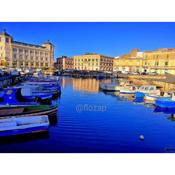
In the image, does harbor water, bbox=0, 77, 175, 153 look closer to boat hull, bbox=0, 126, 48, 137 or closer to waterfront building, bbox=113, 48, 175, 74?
boat hull, bbox=0, 126, 48, 137

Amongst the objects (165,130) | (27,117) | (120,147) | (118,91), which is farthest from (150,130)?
(118,91)

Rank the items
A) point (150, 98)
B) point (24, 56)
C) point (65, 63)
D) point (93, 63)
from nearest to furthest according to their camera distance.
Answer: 1. point (150, 98)
2. point (24, 56)
3. point (93, 63)
4. point (65, 63)

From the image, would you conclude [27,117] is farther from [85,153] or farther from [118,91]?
[118,91]

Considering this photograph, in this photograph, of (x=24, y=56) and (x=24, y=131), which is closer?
(x=24, y=131)

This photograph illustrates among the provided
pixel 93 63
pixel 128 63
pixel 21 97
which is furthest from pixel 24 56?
pixel 21 97

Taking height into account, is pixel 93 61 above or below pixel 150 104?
above

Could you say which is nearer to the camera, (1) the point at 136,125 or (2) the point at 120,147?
(2) the point at 120,147

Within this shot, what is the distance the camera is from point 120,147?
5578 mm

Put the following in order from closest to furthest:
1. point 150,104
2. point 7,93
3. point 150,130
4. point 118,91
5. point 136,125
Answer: point 150,130 → point 136,125 → point 7,93 → point 150,104 → point 118,91

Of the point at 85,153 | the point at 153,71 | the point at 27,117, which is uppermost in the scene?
the point at 153,71

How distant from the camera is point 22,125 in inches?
243

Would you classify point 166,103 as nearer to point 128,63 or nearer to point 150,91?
point 150,91

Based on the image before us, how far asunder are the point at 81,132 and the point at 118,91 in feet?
36.6

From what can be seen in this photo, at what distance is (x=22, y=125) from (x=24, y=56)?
72.3 ft
